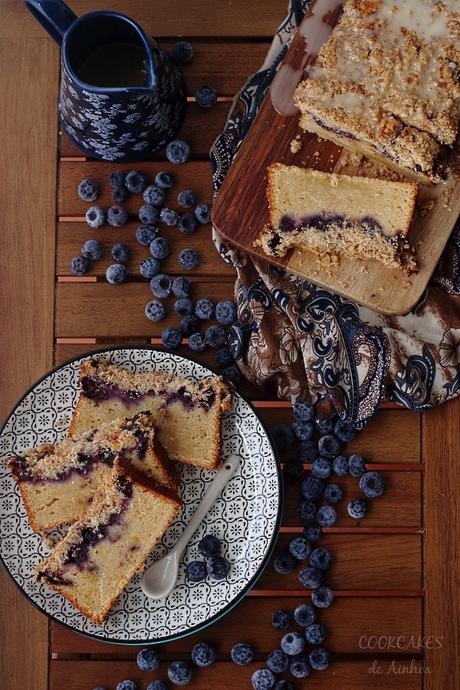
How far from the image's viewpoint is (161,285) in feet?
6.93

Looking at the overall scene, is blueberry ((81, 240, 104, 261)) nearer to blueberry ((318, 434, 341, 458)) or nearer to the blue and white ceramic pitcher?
the blue and white ceramic pitcher

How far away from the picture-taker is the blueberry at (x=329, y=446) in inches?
81.3

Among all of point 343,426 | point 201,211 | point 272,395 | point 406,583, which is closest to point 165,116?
point 201,211

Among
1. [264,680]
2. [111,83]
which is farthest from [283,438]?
[111,83]

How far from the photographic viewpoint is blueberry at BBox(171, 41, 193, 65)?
7.07ft

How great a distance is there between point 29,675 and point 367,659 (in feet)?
2.71

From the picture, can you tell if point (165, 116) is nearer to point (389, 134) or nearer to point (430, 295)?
point (389, 134)

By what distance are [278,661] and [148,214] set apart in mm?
1141

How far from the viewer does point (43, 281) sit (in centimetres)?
217

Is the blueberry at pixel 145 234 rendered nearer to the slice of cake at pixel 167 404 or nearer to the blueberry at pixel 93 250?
the blueberry at pixel 93 250

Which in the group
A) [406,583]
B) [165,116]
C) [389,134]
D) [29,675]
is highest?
[389,134]

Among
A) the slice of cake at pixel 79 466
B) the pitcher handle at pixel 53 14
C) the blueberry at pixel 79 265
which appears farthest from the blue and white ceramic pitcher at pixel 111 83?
the slice of cake at pixel 79 466

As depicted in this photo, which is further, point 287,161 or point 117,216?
point 117,216

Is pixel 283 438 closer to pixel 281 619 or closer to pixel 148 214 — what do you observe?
pixel 281 619
